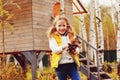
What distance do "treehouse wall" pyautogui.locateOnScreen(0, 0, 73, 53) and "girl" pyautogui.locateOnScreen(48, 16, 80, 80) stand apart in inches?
307

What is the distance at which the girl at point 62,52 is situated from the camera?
19.1 feet

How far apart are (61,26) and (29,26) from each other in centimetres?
807

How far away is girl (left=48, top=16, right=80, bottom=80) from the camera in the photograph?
5.82 m

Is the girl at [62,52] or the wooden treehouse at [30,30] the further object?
the wooden treehouse at [30,30]

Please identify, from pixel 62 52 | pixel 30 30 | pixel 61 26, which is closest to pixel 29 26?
pixel 30 30

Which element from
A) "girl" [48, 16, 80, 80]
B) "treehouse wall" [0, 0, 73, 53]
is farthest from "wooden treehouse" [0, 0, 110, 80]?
"girl" [48, 16, 80, 80]

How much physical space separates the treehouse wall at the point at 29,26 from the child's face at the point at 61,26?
783 cm

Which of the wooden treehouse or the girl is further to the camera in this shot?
the wooden treehouse

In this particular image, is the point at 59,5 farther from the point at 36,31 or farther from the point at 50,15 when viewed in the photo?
the point at 36,31

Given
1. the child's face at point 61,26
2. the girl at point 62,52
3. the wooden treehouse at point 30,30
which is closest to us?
the girl at point 62,52

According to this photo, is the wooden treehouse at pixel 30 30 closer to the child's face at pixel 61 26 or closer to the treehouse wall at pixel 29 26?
the treehouse wall at pixel 29 26

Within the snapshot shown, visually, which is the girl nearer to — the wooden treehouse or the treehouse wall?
the wooden treehouse

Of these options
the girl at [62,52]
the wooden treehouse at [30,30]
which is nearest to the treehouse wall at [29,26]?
the wooden treehouse at [30,30]

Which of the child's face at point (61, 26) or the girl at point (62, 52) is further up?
the child's face at point (61, 26)
